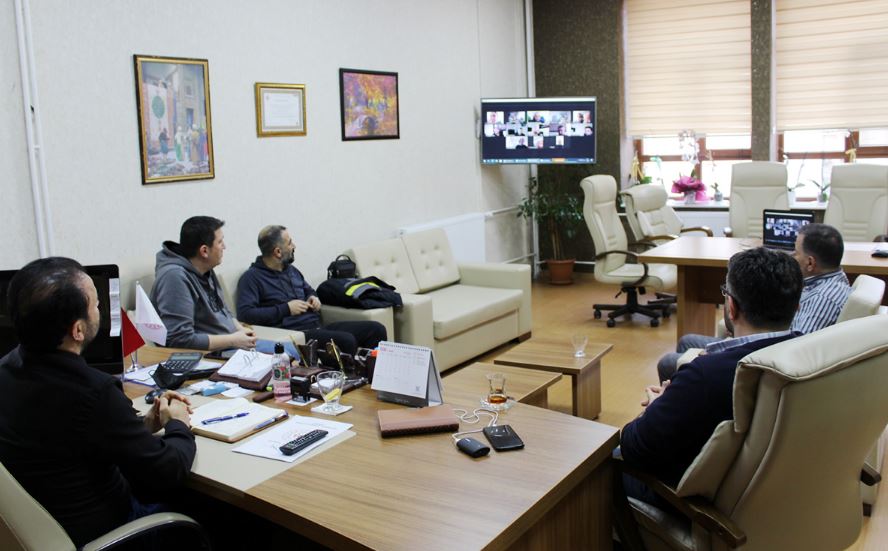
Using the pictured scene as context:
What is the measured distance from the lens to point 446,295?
623 centimetres

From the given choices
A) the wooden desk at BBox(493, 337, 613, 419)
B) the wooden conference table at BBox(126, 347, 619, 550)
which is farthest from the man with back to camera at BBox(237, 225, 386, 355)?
the wooden conference table at BBox(126, 347, 619, 550)

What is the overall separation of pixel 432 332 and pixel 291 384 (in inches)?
99.0

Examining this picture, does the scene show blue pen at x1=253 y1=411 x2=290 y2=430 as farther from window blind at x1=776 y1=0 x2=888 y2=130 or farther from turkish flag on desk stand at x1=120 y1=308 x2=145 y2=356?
window blind at x1=776 y1=0 x2=888 y2=130

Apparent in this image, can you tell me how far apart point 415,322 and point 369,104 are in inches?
72.0

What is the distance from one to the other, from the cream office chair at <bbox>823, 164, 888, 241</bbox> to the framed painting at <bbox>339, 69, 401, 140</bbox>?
3.59 metres

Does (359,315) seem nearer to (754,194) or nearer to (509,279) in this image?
(509,279)

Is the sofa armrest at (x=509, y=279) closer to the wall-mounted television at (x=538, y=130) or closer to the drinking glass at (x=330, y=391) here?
the wall-mounted television at (x=538, y=130)

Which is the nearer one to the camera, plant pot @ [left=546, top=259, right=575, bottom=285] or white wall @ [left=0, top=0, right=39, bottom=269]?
white wall @ [left=0, top=0, right=39, bottom=269]

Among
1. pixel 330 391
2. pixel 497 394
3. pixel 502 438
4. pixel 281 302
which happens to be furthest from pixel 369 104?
pixel 502 438

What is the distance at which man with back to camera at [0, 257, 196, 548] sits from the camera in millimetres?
2156

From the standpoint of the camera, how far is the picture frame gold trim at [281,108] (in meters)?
5.32

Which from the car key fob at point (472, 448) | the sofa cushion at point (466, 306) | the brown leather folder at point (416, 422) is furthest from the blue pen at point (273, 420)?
the sofa cushion at point (466, 306)

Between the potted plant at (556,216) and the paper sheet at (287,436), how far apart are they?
5800 millimetres

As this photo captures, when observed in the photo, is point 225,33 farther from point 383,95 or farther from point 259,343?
point 259,343
